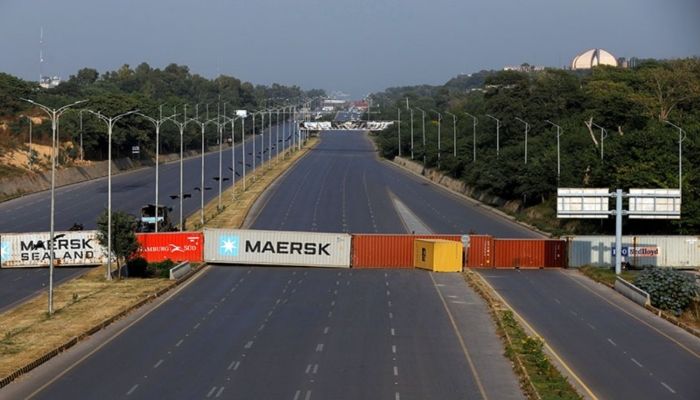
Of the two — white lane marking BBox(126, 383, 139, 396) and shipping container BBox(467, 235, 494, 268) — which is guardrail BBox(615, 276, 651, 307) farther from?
white lane marking BBox(126, 383, 139, 396)

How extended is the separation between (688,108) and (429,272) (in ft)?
259

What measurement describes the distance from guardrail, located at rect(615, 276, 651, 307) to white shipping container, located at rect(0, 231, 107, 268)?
3276 cm

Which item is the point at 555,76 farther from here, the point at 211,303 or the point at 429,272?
the point at 211,303

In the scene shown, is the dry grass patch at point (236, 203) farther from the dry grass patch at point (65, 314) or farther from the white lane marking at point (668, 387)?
the white lane marking at point (668, 387)

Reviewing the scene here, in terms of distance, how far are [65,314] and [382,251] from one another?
28483 millimetres

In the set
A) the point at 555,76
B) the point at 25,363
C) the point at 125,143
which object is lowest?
the point at 25,363

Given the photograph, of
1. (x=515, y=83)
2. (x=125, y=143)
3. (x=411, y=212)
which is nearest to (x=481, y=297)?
(x=411, y=212)

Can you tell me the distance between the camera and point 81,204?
111 meters

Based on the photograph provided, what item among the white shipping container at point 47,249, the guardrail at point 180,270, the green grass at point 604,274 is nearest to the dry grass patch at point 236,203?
the white shipping container at point 47,249

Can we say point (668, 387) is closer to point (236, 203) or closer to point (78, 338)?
point (78, 338)

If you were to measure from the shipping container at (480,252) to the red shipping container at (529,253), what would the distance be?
0.44 meters

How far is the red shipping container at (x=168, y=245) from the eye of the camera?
75.2 meters

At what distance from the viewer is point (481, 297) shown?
59938 millimetres

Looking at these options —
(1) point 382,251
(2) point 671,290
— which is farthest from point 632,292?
(1) point 382,251
